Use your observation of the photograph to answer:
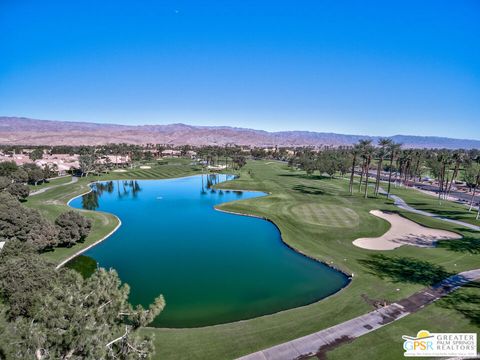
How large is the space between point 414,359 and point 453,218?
47.4 metres

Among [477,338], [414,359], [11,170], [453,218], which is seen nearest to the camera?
[414,359]

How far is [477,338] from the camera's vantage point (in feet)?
66.8

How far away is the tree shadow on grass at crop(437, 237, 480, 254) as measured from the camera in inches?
1523

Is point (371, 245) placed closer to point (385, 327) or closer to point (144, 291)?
point (385, 327)

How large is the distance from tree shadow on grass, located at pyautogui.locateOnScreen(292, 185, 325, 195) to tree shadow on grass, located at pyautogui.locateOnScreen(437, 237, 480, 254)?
3763 cm

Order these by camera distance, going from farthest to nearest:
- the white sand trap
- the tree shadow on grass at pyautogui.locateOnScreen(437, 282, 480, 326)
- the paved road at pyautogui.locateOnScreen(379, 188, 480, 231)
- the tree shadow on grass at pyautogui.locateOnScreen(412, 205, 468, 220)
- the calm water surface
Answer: the tree shadow on grass at pyautogui.locateOnScreen(412, 205, 468, 220), the paved road at pyautogui.locateOnScreen(379, 188, 480, 231), the white sand trap, the calm water surface, the tree shadow on grass at pyautogui.locateOnScreen(437, 282, 480, 326)

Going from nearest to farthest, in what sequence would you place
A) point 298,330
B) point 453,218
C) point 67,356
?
point 67,356 → point 298,330 → point 453,218

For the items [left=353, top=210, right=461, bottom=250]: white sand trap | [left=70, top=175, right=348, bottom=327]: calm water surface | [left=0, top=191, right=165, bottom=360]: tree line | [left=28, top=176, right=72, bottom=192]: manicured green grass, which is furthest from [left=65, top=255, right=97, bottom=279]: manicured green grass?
[left=28, top=176, right=72, bottom=192]: manicured green grass

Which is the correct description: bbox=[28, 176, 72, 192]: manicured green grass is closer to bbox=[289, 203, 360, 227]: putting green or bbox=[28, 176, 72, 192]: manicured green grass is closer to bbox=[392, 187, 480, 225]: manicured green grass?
bbox=[289, 203, 360, 227]: putting green

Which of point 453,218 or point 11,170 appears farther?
point 11,170

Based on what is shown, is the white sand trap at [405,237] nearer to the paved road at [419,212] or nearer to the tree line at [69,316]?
the paved road at [419,212]

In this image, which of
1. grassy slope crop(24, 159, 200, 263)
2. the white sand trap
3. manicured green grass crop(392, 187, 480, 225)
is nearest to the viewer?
grassy slope crop(24, 159, 200, 263)

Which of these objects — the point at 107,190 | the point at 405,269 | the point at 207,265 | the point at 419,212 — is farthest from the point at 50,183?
the point at 419,212

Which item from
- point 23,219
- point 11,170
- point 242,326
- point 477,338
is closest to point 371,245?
point 477,338
